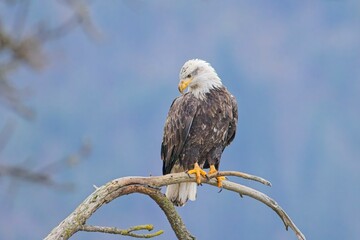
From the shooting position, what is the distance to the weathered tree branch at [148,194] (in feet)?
10.5

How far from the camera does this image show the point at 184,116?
4.73 m

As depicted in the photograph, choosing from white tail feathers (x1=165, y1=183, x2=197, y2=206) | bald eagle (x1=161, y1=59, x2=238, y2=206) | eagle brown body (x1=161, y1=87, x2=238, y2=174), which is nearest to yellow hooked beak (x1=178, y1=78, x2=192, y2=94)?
bald eagle (x1=161, y1=59, x2=238, y2=206)

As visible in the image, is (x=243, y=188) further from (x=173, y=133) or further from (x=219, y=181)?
(x=173, y=133)

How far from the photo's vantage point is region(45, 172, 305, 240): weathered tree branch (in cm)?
319

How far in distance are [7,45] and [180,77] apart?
7.64 ft

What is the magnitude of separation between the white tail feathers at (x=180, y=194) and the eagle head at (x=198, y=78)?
A: 29.2 inches

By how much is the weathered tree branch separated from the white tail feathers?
0.61m

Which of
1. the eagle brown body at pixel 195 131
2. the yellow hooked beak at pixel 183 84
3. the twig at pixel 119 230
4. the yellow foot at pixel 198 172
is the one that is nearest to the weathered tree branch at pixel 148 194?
the twig at pixel 119 230

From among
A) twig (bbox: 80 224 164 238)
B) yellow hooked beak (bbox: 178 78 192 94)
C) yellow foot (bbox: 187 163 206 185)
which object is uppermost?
Result: yellow hooked beak (bbox: 178 78 192 94)

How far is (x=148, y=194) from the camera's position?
3619 mm

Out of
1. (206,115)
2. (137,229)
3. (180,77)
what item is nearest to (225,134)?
(206,115)

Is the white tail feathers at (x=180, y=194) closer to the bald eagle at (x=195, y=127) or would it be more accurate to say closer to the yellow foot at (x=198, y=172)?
the bald eagle at (x=195, y=127)

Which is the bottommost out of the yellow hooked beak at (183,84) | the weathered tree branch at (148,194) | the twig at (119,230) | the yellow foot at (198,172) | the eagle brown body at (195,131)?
the twig at (119,230)

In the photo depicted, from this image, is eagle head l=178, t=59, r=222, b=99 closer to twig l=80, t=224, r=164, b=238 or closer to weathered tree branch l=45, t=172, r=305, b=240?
weathered tree branch l=45, t=172, r=305, b=240
